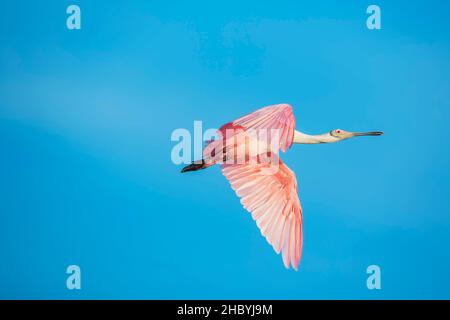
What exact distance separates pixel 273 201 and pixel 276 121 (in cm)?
78

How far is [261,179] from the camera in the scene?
16.4 ft

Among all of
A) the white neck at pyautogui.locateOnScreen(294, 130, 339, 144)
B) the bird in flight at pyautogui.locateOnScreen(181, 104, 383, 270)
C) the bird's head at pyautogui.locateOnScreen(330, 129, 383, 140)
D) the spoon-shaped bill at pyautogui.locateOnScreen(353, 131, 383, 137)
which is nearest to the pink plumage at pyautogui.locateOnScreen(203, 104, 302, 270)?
the bird in flight at pyautogui.locateOnScreen(181, 104, 383, 270)

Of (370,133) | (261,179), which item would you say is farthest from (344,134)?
(261,179)

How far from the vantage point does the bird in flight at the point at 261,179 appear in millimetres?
4797

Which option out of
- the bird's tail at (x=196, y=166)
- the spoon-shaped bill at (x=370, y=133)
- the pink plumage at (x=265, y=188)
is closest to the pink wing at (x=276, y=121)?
the pink plumage at (x=265, y=188)

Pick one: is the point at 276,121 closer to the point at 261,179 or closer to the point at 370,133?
the point at 261,179

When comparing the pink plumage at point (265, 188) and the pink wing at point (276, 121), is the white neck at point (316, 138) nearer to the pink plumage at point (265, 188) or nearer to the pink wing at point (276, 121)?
the pink plumage at point (265, 188)

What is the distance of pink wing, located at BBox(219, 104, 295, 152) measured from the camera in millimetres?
4117

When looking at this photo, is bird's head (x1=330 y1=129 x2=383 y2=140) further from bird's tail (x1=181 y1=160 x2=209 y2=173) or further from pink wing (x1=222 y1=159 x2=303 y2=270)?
bird's tail (x1=181 y1=160 x2=209 y2=173)

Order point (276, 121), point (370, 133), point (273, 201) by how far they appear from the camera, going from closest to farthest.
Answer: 1. point (276, 121)
2. point (273, 201)
3. point (370, 133)
